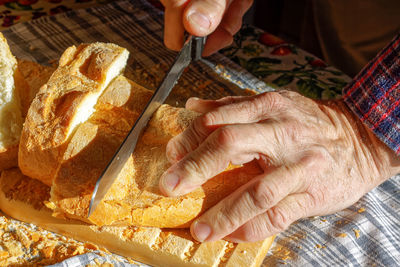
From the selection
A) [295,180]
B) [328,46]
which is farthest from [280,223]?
[328,46]

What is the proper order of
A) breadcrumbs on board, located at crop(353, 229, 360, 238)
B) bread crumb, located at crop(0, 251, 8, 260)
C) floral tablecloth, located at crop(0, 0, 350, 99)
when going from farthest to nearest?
floral tablecloth, located at crop(0, 0, 350, 99) → breadcrumbs on board, located at crop(353, 229, 360, 238) → bread crumb, located at crop(0, 251, 8, 260)

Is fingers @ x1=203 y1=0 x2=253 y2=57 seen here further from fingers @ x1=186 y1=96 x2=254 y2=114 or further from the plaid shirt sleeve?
the plaid shirt sleeve

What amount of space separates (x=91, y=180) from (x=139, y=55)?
1.43m

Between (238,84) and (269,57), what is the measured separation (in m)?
0.43

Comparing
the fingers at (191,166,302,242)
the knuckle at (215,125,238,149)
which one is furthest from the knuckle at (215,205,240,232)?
the knuckle at (215,125,238,149)

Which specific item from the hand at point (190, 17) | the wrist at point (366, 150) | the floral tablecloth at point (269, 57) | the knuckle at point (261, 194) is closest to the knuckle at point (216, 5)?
the hand at point (190, 17)

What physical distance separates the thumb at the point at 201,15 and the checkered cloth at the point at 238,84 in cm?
61

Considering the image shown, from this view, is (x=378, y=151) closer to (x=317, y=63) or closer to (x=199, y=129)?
(x=199, y=129)

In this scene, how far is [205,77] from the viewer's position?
8.57 feet

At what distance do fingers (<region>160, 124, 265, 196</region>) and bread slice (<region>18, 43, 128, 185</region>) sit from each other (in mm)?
429

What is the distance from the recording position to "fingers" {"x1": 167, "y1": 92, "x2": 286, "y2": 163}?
60.8 inches

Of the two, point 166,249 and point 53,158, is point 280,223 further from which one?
point 53,158

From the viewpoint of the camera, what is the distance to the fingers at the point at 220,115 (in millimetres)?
1544

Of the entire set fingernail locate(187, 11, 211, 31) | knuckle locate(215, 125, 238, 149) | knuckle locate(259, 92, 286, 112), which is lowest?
knuckle locate(215, 125, 238, 149)
